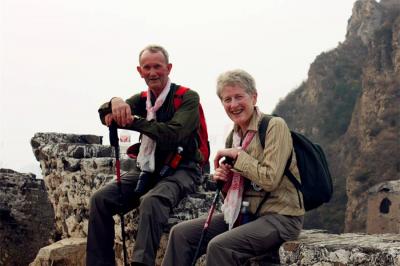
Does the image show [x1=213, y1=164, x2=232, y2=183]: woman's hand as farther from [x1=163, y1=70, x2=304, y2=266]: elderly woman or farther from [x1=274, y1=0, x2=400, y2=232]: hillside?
[x1=274, y1=0, x2=400, y2=232]: hillside

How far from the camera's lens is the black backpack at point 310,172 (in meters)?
3.93

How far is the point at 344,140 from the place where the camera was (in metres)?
53.0

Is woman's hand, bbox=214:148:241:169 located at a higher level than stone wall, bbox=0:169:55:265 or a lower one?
higher

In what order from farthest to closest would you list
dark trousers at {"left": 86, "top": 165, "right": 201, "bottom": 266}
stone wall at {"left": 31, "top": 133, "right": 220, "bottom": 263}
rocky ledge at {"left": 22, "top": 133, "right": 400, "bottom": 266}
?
stone wall at {"left": 31, "top": 133, "right": 220, "bottom": 263}
dark trousers at {"left": 86, "top": 165, "right": 201, "bottom": 266}
rocky ledge at {"left": 22, "top": 133, "right": 400, "bottom": 266}

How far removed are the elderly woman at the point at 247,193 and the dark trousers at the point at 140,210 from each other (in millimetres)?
444

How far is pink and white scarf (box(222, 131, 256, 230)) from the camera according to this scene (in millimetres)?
3992

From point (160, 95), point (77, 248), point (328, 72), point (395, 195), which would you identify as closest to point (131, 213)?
point (77, 248)

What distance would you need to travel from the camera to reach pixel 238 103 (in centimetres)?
404

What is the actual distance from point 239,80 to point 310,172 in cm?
79

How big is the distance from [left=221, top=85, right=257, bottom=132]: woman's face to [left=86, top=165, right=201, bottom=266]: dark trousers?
105cm

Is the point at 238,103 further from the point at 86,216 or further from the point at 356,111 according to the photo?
the point at 356,111

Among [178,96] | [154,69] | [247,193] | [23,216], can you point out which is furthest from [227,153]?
[23,216]

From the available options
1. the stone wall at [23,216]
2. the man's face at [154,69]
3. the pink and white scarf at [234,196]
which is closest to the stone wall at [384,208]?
the stone wall at [23,216]

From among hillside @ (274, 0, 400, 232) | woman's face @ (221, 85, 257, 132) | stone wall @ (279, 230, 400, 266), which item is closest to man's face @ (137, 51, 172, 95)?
woman's face @ (221, 85, 257, 132)
